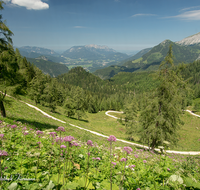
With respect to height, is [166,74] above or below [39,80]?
above

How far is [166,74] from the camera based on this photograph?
1662 centimetres

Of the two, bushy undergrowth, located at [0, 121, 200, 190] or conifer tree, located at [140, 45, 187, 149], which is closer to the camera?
bushy undergrowth, located at [0, 121, 200, 190]

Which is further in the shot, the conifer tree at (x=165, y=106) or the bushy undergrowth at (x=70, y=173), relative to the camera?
the conifer tree at (x=165, y=106)

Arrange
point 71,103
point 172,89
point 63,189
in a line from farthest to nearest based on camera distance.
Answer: point 71,103
point 172,89
point 63,189

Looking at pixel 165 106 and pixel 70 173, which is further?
pixel 165 106

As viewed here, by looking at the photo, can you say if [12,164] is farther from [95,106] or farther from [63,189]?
[95,106]

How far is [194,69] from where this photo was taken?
17725 cm

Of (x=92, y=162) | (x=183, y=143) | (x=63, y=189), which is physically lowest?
(x=183, y=143)

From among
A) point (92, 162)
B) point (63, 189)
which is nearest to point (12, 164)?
point (63, 189)

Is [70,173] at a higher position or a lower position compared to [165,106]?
higher

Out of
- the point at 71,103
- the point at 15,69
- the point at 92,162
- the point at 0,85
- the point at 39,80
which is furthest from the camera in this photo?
the point at 71,103

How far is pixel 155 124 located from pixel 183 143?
2901cm

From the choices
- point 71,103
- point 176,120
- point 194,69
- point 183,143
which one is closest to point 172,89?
point 176,120

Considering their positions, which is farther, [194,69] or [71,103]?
[194,69]
